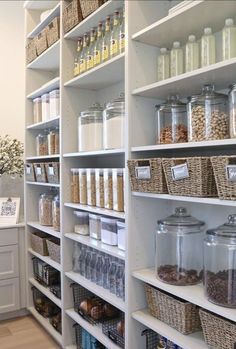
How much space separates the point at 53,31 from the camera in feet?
8.03

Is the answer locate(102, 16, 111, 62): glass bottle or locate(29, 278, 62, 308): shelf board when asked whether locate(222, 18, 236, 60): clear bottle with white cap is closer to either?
locate(102, 16, 111, 62): glass bottle

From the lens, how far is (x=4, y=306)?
2.85m

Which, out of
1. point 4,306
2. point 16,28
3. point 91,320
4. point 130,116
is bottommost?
point 4,306

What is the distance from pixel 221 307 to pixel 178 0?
4.78 feet

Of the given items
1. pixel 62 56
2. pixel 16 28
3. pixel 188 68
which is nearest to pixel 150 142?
pixel 188 68

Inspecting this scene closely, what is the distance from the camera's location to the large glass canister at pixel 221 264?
131cm

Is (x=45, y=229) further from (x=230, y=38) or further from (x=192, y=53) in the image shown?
(x=230, y=38)

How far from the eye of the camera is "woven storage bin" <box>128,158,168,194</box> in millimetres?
1479

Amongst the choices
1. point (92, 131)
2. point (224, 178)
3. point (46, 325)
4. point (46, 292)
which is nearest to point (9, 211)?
point (46, 292)

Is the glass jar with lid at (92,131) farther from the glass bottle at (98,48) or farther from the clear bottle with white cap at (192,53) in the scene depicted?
the clear bottle with white cap at (192,53)

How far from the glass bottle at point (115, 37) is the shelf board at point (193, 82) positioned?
35 cm

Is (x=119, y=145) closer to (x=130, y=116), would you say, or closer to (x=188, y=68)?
(x=130, y=116)

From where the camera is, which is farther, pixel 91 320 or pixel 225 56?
pixel 91 320

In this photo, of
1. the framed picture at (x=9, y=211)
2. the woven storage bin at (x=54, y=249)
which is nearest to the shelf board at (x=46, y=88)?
the framed picture at (x=9, y=211)
